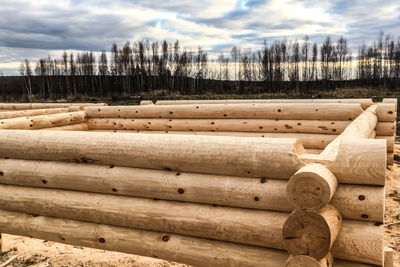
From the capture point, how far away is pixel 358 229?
2.80 metres

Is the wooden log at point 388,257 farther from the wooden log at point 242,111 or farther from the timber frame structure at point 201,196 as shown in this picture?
the wooden log at point 242,111

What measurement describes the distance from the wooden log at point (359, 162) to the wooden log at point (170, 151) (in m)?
0.31

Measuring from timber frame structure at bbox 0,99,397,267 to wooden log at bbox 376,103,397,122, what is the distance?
416cm

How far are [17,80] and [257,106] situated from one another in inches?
2841

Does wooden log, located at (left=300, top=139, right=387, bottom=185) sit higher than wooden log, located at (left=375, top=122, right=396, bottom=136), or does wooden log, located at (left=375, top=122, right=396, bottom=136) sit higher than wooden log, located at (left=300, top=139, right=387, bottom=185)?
wooden log, located at (left=300, top=139, right=387, bottom=185)

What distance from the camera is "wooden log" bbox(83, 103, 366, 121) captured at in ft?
24.4

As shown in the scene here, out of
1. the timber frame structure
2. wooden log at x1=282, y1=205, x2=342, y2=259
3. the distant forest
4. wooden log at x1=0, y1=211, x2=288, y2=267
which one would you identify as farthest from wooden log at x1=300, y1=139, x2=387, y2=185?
the distant forest

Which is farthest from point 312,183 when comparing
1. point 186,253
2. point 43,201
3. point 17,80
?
point 17,80

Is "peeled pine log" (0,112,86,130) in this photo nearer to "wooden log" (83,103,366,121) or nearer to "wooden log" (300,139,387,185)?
"wooden log" (83,103,366,121)

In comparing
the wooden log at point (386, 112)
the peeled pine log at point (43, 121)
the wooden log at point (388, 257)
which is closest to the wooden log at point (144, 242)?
the wooden log at point (388, 257)

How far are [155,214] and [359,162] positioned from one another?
80.8 inches

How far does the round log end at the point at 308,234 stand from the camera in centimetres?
252

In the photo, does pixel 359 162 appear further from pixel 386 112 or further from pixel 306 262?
pixel 386 112

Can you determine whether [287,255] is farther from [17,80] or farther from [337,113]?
[17,80]
